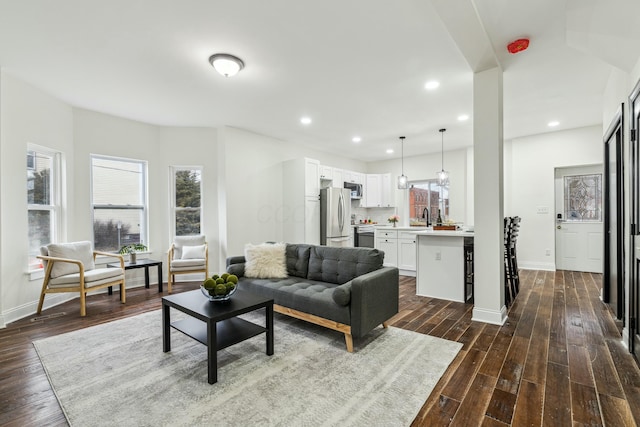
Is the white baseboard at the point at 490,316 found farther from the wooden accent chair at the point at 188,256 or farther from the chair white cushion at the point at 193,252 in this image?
the chair white cushion at the point at 193,252

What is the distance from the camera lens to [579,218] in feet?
19.0

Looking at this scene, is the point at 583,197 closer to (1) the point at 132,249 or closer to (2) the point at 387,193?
(2) the point at 387,193

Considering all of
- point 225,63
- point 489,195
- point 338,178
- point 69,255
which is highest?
point 225,63

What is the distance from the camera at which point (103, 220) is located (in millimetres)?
4852

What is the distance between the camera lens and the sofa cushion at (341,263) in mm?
3191

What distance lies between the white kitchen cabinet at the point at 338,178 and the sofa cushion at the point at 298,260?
328 centimetres

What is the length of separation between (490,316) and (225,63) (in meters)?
3.77

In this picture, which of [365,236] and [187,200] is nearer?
[187,200]

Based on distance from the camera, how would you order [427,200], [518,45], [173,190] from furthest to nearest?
[427,200]
[173,190]
[518,45]

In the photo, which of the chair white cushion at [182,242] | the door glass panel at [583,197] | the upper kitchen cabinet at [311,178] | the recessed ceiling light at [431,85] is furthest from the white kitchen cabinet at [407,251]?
the chair white cushion at [182,242]

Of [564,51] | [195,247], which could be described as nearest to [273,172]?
[195,247]

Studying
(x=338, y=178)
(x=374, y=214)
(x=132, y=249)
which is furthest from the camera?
(x=374, y=214)

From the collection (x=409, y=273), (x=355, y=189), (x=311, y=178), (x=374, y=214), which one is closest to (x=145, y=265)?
(x=311, y=178)

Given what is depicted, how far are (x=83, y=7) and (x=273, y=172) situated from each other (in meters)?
3.99
